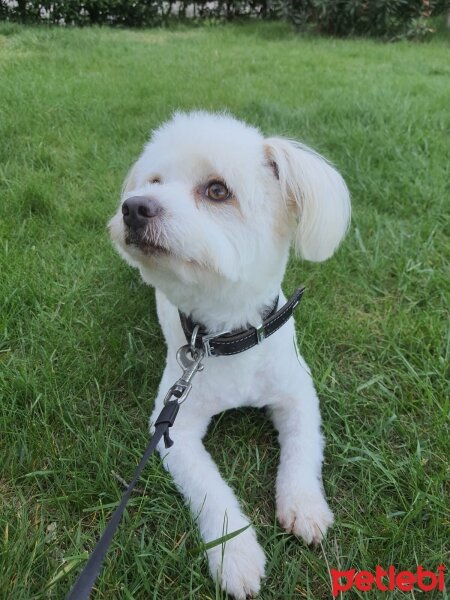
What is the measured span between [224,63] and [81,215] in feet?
14.0

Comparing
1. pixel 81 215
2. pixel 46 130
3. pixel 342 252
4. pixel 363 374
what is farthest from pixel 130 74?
pixel 363 374

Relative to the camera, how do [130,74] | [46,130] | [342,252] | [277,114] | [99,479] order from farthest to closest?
[130,74] < [277,114] < [46,130] < [342,252] < [99,479]

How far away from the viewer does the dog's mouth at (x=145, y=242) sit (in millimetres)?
1385

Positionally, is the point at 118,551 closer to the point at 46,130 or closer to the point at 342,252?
the point at 342,252

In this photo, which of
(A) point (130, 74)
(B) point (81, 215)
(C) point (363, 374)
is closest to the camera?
(C) point (363, 374)

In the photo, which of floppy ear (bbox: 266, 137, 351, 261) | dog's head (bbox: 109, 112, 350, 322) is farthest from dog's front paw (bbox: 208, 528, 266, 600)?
floppy ear (bbox: 266, 137, 351, 261)

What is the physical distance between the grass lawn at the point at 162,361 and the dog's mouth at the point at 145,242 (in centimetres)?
75

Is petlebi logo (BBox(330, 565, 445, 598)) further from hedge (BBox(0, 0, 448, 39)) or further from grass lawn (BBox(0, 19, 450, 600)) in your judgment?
hedge (BBox(0, 0, 448, 39))

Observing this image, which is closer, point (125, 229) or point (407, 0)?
point (125, 229)

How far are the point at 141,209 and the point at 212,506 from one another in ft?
2.96

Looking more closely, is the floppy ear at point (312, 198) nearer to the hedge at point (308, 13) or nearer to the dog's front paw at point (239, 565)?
the dog's front paw at point (239, 565)

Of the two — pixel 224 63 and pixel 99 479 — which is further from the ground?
pixel 224 63

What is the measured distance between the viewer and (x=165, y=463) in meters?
1.74

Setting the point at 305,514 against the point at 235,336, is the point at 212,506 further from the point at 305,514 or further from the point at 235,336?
the point at 235,336
